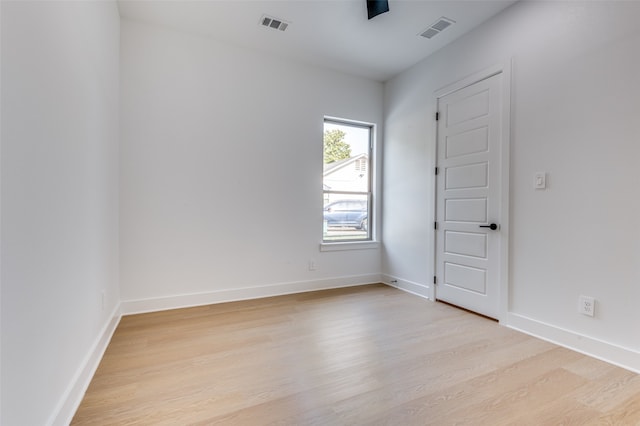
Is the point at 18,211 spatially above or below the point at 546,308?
above

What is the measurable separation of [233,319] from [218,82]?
8.23ft

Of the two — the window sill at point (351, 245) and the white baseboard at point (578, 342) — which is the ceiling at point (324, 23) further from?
the white baseboard at point (578, 342)

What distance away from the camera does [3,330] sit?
928 millimetres

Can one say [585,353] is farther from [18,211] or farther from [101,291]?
[101,291]

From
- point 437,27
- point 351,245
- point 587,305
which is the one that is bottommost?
point 587,305

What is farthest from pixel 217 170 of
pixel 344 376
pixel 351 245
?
pixel 344 376

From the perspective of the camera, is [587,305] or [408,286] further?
[408,286]

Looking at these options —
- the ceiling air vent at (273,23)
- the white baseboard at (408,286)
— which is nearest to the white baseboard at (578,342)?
the white baseboard at (408,286)

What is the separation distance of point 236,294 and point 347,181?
207 cm

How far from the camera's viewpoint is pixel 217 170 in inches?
125

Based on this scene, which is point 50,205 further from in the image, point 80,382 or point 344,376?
point 344,376

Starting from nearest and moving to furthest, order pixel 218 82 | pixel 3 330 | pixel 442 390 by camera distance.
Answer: pixel 3 330 → pixel 442 390 → pixel 218 82

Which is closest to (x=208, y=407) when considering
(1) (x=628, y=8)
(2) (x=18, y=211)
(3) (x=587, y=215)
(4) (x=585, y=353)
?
(2) (x=18, y=211)

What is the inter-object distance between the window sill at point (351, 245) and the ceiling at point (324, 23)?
2341 mm
